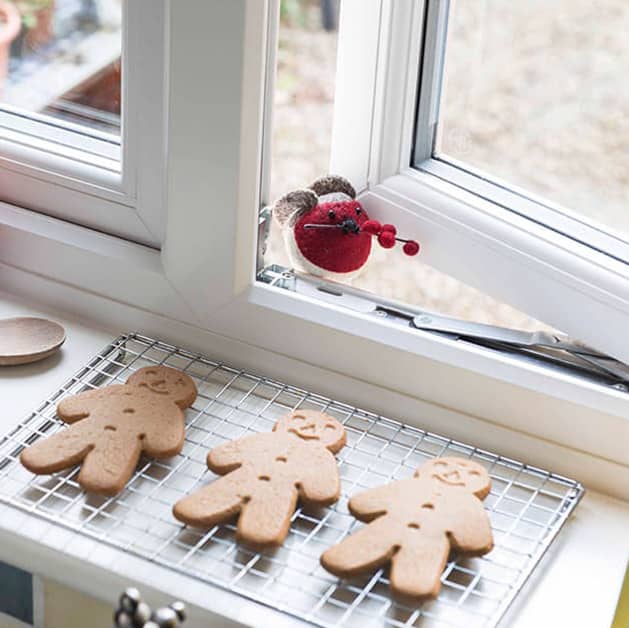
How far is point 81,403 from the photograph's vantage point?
3.92 feet

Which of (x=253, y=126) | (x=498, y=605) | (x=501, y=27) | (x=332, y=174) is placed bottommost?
(x=498, y=605)

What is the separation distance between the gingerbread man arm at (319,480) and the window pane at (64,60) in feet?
1.60

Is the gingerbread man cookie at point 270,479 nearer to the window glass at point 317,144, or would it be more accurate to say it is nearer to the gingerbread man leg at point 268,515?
the gingerbread man leg at point 268,515

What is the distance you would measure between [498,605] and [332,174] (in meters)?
0.57

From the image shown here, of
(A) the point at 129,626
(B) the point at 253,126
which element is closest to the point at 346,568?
(A) the point at 129,626

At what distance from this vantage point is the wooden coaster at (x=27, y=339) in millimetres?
1298

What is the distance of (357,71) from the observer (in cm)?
134

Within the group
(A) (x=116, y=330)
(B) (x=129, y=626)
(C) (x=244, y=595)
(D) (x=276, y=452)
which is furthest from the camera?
(A) (x=116, y=330)

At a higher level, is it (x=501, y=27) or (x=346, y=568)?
(x=501, y=27)

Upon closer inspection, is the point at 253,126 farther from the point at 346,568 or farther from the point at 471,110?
the point at 346,568

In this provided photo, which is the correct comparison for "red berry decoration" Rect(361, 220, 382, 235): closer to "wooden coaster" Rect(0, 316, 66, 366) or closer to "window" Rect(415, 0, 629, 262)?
"window" Rect(415, 0, 629, 262)

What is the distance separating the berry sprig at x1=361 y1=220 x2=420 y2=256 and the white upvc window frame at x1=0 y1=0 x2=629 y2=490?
30 millimetres

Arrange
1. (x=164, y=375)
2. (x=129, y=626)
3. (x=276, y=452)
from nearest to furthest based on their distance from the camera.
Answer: (x=129, y=626) < (x=276, y=452) < (x=164, y=375)

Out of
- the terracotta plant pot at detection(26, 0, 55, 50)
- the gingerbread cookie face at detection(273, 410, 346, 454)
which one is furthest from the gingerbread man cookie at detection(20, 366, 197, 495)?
the terracotta plant pot at detection(26, 0, 55, 50)
